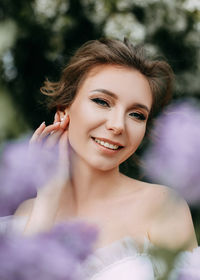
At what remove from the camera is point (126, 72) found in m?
0.88

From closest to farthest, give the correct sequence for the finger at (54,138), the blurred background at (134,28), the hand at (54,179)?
the hand at (54,179) → the finger at (54,138) → the blurred background at (134,28)

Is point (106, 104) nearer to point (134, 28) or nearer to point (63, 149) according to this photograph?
point (63, 149)

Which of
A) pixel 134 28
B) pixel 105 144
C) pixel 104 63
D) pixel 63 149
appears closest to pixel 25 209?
pixel 63 149

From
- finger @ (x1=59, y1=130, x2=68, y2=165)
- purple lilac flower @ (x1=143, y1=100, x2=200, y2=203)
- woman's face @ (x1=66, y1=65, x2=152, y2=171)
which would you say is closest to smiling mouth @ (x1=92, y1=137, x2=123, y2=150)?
woman's face @ (x1=66, y1=65, x2=152, y2=171)

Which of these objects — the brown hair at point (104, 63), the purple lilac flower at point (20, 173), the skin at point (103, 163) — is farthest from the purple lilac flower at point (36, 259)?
the brown hair at point (104, 63)

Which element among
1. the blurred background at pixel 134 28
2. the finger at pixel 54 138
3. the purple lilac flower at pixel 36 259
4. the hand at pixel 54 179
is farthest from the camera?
the blurred background at pixel 134 28

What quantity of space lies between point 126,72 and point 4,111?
0.77 metres

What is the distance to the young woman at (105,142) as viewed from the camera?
819 mm

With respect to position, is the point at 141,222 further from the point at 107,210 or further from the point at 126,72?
the point at 126,72

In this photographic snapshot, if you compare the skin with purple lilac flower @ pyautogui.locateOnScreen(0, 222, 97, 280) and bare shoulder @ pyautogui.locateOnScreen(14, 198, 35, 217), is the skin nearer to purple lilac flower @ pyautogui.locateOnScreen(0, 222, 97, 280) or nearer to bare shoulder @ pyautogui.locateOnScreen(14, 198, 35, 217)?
bare shoulder @ pyautogui.locateOnScreen(14, 198, 35, 217)

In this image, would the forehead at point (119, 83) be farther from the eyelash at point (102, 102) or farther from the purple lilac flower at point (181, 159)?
the purple lilac flower at point (181, 159)

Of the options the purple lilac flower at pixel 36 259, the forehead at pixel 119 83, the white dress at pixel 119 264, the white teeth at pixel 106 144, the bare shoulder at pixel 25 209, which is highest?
the purple lilac flower at pixel 36 259

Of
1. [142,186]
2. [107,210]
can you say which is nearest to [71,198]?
[107,210]

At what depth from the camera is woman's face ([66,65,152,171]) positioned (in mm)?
807
